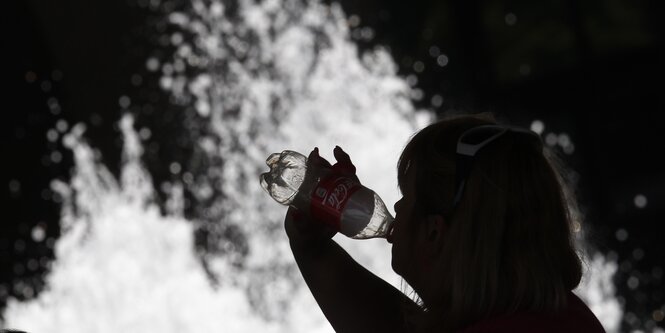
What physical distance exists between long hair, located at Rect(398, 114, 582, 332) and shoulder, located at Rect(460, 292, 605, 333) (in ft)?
0.04

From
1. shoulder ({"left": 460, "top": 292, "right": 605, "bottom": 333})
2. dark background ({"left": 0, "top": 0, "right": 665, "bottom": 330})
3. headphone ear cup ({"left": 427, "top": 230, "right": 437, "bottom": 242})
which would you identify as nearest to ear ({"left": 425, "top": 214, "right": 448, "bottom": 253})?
headphone ear cup ({"left": 427, "top": 230, "right": 437, "bottom": 242})

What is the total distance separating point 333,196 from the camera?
1.43 m

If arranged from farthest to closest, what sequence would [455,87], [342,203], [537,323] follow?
[455,87] → [342,203] → [537,323]

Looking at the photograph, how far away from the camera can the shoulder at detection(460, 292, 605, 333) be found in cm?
113

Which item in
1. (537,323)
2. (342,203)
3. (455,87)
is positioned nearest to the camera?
(537,323)

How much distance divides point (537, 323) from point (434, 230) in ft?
0.56

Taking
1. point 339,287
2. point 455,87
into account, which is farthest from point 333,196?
point 455,87

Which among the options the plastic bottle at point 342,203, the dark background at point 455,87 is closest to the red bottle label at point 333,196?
the plastic bottle at point 342,203

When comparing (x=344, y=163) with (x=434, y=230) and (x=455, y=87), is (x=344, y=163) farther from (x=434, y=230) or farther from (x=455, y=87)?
(x=455, y=87)

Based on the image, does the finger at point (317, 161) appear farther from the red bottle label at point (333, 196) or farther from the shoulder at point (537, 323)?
the shoulder at point (537, 323)

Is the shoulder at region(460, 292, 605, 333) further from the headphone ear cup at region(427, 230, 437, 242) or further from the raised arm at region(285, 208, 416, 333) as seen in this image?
the raised arm at region(285, 208, 416, 333)

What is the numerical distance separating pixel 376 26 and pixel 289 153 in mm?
2236

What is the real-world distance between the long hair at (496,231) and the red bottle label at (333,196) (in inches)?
7.2

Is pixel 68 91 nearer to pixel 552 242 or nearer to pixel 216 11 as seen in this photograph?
pixel 216 11
